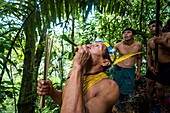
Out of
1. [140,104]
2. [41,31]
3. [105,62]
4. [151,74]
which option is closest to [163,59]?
[151,74]

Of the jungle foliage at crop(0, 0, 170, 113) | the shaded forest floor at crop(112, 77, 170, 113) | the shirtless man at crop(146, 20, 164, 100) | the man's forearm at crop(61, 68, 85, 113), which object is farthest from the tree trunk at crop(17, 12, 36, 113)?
the man's forearm at crop(61, 68, 85, 113)

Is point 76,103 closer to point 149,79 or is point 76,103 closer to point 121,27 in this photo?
point 149,79

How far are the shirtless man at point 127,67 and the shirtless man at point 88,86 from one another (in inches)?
134

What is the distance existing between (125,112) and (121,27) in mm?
2178

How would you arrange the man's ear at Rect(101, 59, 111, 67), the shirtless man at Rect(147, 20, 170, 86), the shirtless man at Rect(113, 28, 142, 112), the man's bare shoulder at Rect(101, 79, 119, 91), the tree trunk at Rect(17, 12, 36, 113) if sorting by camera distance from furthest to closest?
the shirtless man at Rect(113, 28, 142, 112), the shirtless man at Rect(147, 20, 170, 86), the tree trunk at Rect(17, 12, 36, 113), the man's ear at Rect(101, 59, 111, 67), the man's bare shoulder at Rect(101, 79, 119, 91)

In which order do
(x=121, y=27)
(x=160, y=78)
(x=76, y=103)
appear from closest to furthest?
(x=76, y=103)
(x=160, y=78)
(x=121, y=27)

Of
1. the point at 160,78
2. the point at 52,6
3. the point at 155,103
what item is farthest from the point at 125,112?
the point at 52,6

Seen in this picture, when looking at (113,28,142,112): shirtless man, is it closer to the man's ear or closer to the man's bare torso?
the man's bare torso

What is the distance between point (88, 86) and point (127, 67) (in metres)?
3.77

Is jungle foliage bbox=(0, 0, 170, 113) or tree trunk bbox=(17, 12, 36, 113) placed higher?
jungle foliage bbox=(0, 0, 170, 113)

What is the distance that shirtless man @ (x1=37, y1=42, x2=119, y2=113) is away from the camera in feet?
5.57

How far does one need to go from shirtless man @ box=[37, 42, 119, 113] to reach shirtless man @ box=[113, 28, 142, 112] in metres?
3.41

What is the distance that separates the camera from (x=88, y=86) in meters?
2.03

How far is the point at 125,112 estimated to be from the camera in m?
5.67
